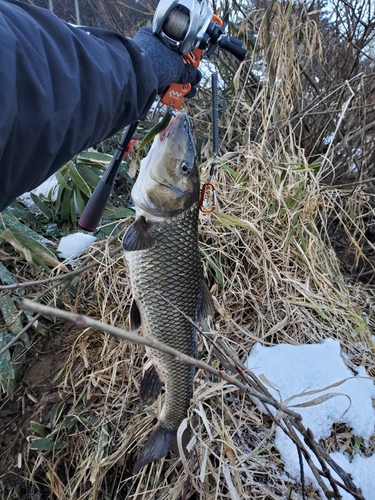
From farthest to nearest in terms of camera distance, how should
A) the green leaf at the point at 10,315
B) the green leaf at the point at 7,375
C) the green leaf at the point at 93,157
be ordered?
the green leaf at the point at 93,157 → the green leaf at the point at 10,315 → the green leaf at the point at 7,375

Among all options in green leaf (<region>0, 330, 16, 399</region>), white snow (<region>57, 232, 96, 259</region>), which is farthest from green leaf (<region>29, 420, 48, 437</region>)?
white snow (<region>57, 232, 96, 259</region>)

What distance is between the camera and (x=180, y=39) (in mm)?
1397

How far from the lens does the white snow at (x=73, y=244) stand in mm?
2461

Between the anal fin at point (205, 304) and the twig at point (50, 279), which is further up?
the anal fin at point (205, 304)

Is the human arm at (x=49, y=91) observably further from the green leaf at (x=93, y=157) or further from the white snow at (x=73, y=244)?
the green leaf at (x=93, y=157)

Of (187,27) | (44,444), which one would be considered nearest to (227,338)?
(44,444)

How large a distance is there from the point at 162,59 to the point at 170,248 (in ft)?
2.40

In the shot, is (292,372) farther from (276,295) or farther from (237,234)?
(237,234)

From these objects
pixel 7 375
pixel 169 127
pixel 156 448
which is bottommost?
pixel 7 375

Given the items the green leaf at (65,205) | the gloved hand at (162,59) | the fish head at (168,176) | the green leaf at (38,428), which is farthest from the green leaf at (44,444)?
the gloved hand at (162,59)

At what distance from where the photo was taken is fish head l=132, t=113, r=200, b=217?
1.37 metres

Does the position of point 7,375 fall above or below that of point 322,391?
below

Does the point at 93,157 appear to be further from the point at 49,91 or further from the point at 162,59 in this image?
the point at 49,91

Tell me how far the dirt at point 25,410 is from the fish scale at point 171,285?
0.94 m
